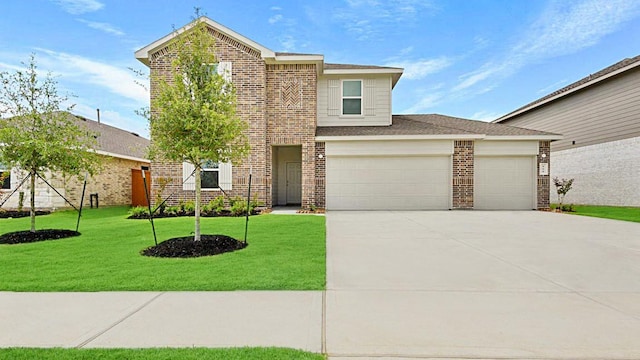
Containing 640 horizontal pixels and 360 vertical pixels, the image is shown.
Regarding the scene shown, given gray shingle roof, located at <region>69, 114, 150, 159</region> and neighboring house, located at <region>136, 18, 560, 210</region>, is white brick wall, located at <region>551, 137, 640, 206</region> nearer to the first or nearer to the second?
neighboring house, located at <region>136, 18, 560, 210</region>

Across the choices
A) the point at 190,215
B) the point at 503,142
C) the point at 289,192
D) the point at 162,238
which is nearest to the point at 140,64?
the point at 190,215

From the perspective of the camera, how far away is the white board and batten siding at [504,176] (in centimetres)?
1430

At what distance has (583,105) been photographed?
17766mm

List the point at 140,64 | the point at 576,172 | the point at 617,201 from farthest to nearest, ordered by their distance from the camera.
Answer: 1. the point at 576,172
2. the point at 617,201
3. the point at 140,64

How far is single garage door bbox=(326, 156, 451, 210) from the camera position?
14.3 m

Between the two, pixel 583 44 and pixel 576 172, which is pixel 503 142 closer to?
pixel 576 172

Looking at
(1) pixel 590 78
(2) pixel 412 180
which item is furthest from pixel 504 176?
(1) pixel 590 78

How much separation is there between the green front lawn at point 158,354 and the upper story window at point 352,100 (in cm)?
1405

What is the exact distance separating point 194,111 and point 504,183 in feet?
43.6

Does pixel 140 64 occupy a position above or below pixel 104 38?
below

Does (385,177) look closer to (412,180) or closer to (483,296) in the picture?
(412,180)

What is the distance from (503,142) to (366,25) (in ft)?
26.9

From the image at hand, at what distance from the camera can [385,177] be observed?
14.3 meters

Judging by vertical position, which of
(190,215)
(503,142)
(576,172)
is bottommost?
(190,215)
